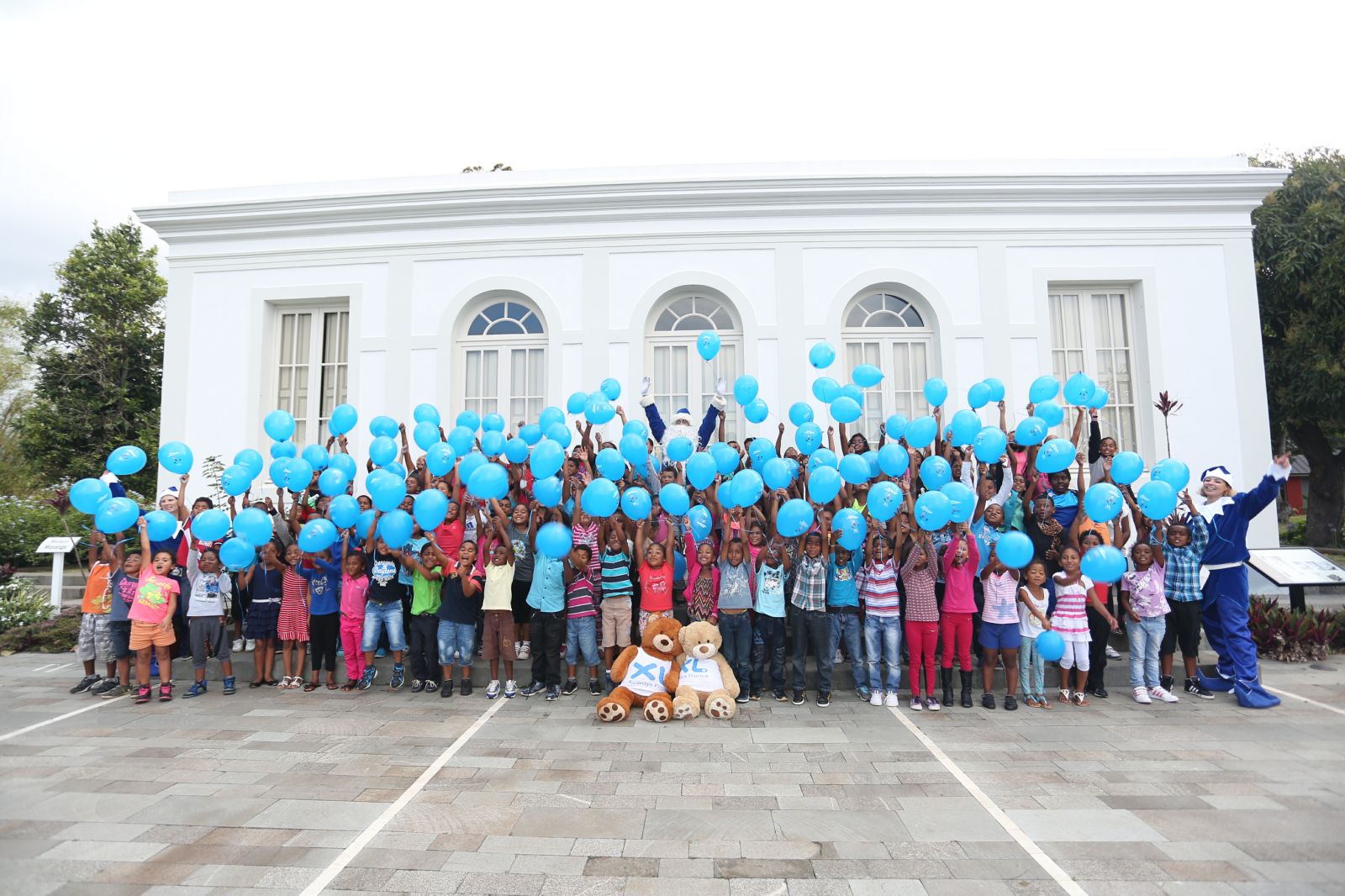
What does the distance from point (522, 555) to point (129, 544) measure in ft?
22.3

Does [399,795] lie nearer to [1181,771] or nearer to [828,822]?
[828,822]

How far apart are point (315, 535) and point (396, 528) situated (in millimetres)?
791

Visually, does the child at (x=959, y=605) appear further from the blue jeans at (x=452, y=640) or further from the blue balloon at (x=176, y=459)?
the blue balloon at (x=176, y=459)

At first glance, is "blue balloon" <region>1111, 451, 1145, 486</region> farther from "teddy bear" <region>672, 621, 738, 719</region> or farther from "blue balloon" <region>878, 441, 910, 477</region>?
"teddy bear" <region>672, 621, 738, 719</region>

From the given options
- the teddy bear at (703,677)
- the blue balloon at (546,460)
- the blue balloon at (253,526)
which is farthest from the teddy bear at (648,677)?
the blue balloon at (253,526)

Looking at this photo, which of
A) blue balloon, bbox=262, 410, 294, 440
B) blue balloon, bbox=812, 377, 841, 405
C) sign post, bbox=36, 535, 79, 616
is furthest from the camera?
sign post, bbox=36, 535, 79, 616

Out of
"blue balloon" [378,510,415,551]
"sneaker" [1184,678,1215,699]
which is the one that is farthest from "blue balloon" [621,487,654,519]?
"sneaker" [1184,678,1215,699]

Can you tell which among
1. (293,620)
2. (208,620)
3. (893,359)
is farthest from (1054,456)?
(208,620)

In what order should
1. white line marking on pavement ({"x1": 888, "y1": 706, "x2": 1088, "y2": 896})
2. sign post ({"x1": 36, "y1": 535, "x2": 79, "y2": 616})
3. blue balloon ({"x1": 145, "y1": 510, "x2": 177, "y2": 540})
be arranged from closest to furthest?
white line marking on pavement ({"x1": 888, "y1": 706, "x2": 1088, "y2": 896})
blue balloon ({"x1": 145, "y1": 510, "x2": 177, "y2": 540})
sign post ({"x1": 36, "y1": 535, "x2": 79, "y2": 616})

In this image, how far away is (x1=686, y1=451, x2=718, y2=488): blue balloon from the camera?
5.90m

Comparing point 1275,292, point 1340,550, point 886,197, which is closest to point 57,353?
point 886,197

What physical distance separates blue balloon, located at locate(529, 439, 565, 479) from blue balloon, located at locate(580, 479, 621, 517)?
1.32 ft

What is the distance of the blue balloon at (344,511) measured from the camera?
6008 millimetres

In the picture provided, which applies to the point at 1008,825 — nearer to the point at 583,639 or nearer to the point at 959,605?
the point at 959,605
